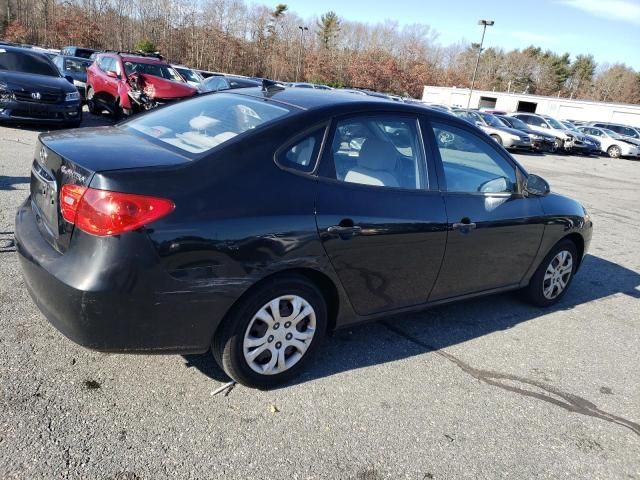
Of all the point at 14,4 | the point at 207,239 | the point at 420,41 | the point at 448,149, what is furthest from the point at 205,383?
the point at 420,41

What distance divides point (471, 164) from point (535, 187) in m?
0.77

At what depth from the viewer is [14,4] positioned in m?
47.5

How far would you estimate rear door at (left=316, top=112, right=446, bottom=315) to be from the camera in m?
3.07

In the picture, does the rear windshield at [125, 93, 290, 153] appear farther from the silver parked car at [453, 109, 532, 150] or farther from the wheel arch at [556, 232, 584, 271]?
the silver parked car at [453, 109, 532, 150]

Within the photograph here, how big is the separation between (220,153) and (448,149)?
187 centimetres

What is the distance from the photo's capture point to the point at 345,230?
3.05 meters

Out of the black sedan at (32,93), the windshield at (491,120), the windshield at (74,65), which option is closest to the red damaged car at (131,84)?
the black sedan at (32,93)

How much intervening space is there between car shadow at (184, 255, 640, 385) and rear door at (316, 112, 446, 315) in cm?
37

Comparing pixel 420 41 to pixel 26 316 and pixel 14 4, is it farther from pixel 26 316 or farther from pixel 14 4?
pixel 26 316

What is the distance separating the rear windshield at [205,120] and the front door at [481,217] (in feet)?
4.13

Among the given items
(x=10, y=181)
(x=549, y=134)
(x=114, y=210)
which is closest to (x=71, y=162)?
(x=114, y=210)

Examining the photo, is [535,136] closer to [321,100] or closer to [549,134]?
[549,134]

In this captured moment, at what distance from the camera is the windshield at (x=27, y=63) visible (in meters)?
10.8

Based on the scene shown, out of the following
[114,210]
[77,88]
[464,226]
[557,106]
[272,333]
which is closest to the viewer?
[114,210]
